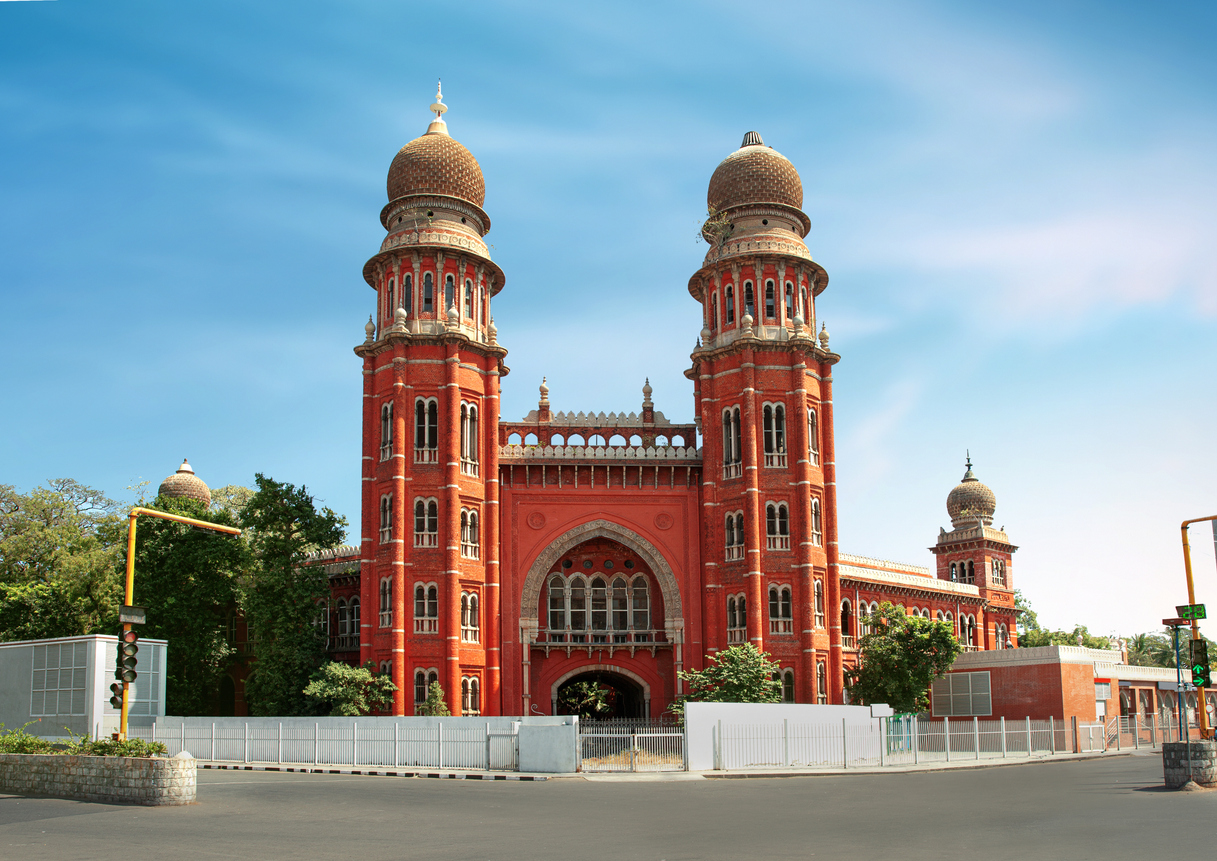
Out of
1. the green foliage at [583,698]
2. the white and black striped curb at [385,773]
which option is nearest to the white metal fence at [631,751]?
the white and black striped curb at [385,773]

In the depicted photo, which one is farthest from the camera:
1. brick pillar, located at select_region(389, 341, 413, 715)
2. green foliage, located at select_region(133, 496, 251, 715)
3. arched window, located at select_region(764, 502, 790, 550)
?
green foliage, located at select_region(133, 496, 251, 715)

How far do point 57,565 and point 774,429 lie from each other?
121 feet

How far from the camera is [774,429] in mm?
51344

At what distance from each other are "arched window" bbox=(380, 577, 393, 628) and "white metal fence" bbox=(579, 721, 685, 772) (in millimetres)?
15192

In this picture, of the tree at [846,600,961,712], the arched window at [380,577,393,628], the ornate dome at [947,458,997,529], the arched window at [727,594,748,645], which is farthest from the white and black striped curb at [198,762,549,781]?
the ornate dome at [947,458,997,529]

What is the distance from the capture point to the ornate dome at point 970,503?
265ft

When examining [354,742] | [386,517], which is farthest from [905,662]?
[354,742]

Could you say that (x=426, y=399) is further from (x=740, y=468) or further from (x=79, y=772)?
(x=79, y=772)

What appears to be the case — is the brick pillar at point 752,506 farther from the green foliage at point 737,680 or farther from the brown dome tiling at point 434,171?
the brown dome tiling at point 434,171

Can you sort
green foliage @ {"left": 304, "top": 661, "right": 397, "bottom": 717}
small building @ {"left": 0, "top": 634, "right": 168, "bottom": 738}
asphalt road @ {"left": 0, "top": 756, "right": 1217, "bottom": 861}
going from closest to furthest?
asphalt road @ {"left": 0, "top": 756, "right": 1217, "bottom": 861} → small building @ {"left": 0, "top": 634, "right": 168, "bottom": 738} → green foliage @ {"left": 304, "top": 661, "right": 397, "bottom": 717}

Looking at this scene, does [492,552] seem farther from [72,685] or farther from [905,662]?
[905,662]

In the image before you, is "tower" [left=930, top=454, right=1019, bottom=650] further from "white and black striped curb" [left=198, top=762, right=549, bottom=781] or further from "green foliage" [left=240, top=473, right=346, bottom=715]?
"white and black striped curb" [left=198, top=762, right=549, bottom=781]

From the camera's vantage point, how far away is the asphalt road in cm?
1684

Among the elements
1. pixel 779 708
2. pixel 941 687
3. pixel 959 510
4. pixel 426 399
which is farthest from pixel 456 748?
pixel 959 510
